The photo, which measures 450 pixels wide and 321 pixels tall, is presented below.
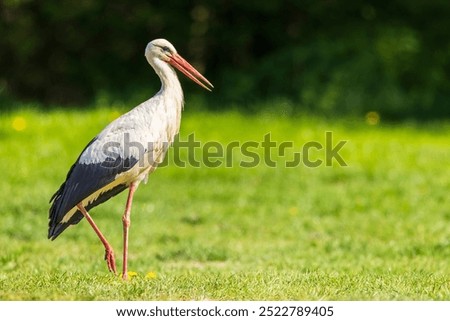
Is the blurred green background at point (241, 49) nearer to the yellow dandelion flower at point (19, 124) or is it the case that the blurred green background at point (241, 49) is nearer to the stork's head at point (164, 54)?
the yellow dandelion flower at point (19, 124)

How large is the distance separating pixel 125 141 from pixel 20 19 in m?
12.6

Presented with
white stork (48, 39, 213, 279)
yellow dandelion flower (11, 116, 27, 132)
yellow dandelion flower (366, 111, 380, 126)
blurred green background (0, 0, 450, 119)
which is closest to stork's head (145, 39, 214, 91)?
white stork (48, 39, 213, 279)

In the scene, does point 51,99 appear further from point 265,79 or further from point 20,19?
point 265,79

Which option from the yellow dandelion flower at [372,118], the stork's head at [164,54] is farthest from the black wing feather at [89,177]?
the yellow dandelion flower at [372,118]

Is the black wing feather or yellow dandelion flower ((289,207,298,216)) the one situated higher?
the black wing feather

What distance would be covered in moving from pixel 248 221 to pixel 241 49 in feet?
30.0

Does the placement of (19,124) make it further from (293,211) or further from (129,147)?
(129,147)

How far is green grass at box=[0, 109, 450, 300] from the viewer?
18.9ft

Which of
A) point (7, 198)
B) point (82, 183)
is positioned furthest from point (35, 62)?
point (82, 183)

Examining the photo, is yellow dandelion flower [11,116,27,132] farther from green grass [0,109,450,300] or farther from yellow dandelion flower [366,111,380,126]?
yellow dandelion flower [366,111,380,126]

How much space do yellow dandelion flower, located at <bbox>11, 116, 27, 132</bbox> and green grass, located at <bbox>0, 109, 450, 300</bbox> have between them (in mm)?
31

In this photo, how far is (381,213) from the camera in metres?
9.98

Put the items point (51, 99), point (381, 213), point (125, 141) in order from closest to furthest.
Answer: point (125, 141) < point (381, 213) < point (51, 99)

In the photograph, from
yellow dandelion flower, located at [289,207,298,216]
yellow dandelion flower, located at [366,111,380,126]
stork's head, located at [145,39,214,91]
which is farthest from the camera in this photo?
yellow dandelion flower, located at [366,111,380,126]
